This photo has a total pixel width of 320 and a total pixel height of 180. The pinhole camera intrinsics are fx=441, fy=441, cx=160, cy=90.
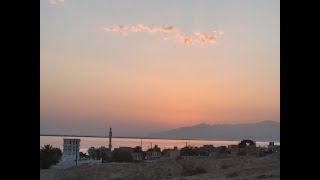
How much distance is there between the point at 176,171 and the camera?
1195 cm

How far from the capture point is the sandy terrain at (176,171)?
1034cm

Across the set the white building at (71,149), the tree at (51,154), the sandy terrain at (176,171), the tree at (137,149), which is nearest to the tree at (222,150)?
the tree at (137,149)

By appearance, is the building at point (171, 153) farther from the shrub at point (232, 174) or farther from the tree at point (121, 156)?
the shrub at point (232, 174)

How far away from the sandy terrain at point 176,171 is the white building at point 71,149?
1430mm

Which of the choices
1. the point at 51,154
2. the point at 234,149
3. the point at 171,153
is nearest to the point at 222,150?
the point at 234,149

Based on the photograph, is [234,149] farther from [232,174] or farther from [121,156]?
[232,174]

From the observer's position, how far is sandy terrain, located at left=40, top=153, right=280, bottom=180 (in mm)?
10336

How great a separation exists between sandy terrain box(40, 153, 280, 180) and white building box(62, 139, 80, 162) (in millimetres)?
1430
